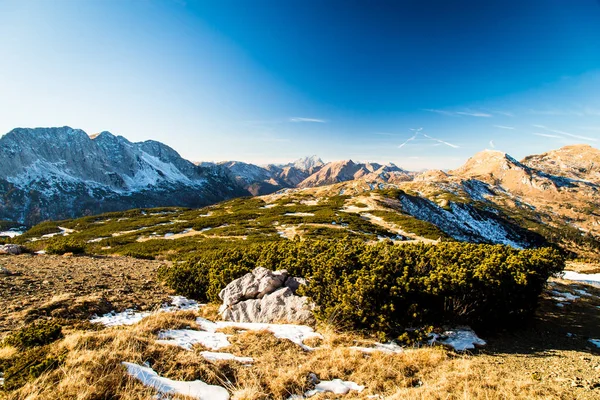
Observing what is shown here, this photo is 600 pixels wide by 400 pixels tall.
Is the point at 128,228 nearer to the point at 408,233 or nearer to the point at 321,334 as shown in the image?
the point at 408,233

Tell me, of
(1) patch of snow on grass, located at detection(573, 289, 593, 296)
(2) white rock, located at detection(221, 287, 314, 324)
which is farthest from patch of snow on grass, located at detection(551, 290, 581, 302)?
(2) white rock, located at detection(221, 287, 314, 324)

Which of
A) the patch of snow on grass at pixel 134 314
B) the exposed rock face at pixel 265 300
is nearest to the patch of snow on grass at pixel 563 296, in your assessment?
the exposed rock face at pixel 265 300

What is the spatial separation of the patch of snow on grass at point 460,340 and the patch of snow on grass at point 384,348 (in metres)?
1.02

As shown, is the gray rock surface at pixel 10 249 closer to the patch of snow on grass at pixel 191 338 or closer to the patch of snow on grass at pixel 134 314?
the patch of snow on grass at pixel 134 314

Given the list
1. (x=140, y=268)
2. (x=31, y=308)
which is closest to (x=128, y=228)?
(x=140, y=268)

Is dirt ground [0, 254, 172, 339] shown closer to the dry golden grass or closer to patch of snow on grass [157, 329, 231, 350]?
patch of snow on grass [157, 329, 231, 350]

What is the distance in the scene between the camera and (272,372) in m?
6.04

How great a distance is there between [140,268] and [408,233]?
103 ft

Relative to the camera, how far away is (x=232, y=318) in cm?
1033

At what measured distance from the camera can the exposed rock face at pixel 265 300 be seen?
10031 millimetres

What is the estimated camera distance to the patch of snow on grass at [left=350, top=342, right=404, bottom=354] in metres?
7.45

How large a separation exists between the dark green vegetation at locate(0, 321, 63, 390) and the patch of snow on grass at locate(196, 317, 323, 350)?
4.06m

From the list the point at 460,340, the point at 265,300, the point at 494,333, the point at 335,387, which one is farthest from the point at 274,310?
the point at 494,333

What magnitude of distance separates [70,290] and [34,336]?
21.8ft
